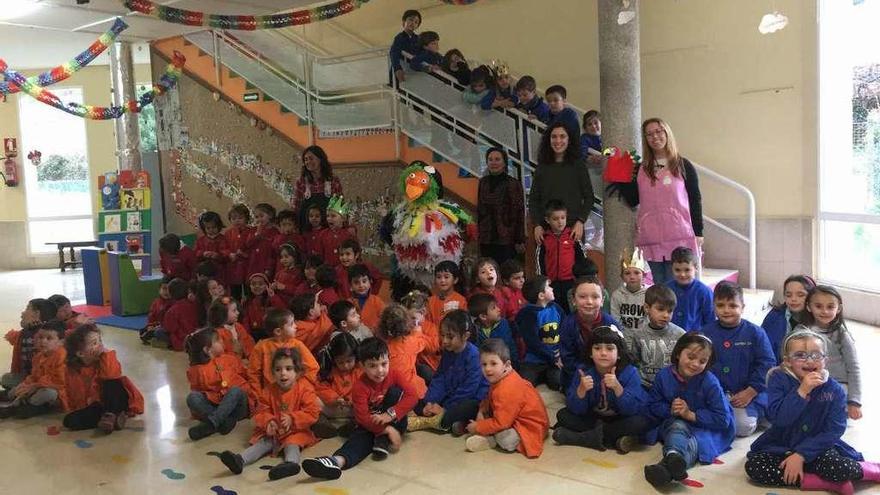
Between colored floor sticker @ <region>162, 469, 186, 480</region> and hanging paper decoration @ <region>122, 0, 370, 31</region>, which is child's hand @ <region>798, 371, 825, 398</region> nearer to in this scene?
colored floor sticker @ <region>162, 469, 186, 480</region>

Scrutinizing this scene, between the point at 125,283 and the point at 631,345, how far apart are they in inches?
226

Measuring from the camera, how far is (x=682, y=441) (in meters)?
3.64

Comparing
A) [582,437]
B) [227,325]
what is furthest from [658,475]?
[227,325]

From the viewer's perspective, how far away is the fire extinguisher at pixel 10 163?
44.9ft

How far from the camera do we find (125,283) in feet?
27.2

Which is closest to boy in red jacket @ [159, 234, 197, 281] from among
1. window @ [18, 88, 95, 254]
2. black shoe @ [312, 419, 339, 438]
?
black shoe @ [312, 419, 339, 438]

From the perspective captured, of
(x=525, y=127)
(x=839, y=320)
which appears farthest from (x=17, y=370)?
(x=839, y=320)

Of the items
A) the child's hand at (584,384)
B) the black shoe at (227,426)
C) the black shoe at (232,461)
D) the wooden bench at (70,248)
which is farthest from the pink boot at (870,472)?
the wooden bench at (70,248)

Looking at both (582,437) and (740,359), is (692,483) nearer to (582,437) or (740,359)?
(582,437)

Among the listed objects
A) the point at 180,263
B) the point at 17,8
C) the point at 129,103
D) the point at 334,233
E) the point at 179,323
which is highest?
the point at 17,8

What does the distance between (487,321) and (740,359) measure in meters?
1.52

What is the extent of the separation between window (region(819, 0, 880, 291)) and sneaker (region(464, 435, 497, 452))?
14.0 ft

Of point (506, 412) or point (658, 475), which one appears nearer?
point (658, 475)

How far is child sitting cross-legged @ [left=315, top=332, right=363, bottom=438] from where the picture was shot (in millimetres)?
4434
